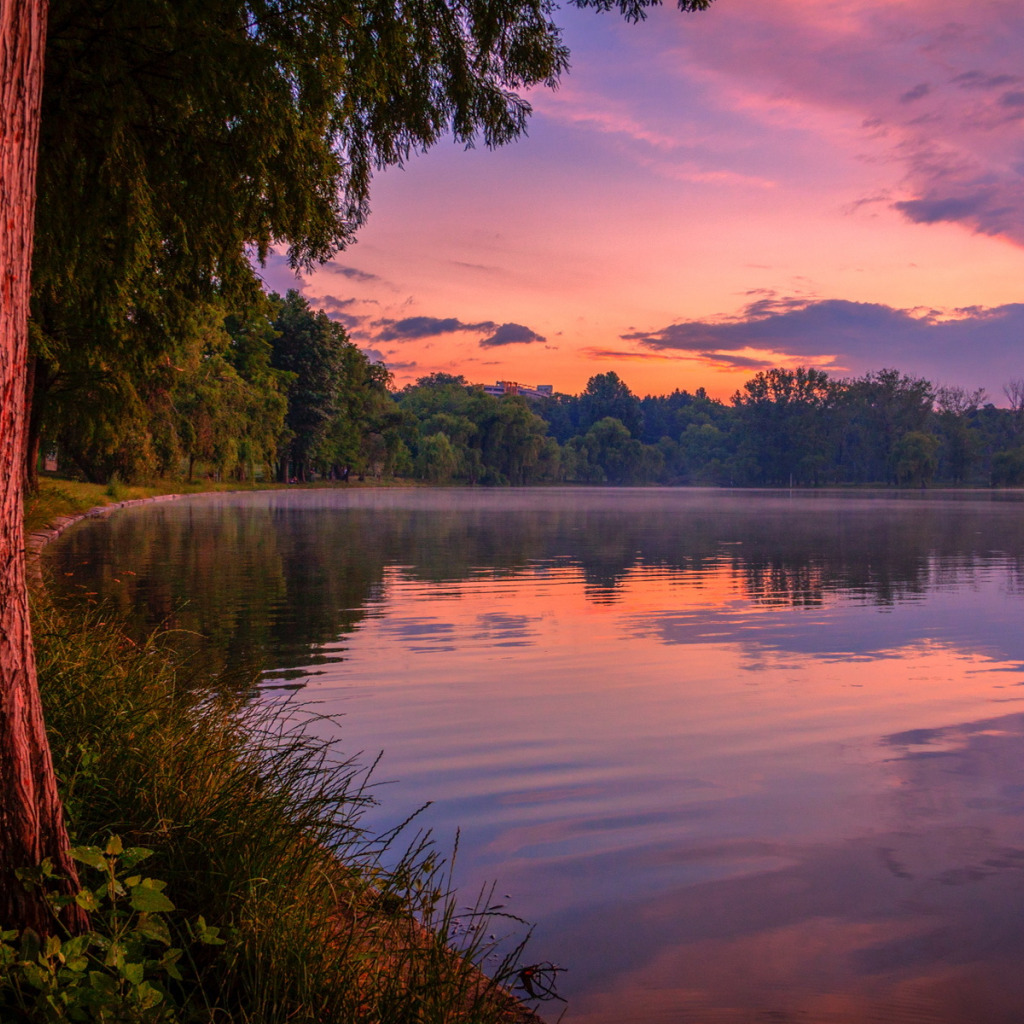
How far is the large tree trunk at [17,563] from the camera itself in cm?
295

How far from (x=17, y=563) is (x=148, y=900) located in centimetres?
110

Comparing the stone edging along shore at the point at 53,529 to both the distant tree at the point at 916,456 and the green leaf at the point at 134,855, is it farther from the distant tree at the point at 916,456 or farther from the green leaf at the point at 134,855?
the distant tree at the point at 916,456

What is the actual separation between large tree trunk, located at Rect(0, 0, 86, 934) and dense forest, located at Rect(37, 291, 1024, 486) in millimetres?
8525

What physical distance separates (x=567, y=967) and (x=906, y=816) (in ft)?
9.59

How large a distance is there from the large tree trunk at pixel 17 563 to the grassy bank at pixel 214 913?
0.46ft

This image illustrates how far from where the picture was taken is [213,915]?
346 cm

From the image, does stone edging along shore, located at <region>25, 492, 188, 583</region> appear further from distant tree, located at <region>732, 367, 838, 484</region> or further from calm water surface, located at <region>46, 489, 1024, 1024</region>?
distant tree, located at <region>732, 367, 838, 484</region>

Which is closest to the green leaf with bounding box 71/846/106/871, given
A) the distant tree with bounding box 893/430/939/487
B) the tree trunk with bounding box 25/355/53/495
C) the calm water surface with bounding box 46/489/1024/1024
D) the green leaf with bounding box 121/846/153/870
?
the green leaf with bounding box 121/846/153/870

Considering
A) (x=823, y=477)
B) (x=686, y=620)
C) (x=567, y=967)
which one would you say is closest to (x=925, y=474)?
(x=823, y=477)

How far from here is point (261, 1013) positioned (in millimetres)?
2873

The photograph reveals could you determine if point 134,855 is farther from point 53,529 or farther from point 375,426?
point 375,426

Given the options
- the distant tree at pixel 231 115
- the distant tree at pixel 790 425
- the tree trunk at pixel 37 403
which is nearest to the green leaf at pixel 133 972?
the distant tree at pixel 231 115

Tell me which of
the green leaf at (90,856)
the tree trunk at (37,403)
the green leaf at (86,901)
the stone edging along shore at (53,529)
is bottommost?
the green leaf at (86,901)

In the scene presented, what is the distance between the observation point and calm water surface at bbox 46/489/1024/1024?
429cm
